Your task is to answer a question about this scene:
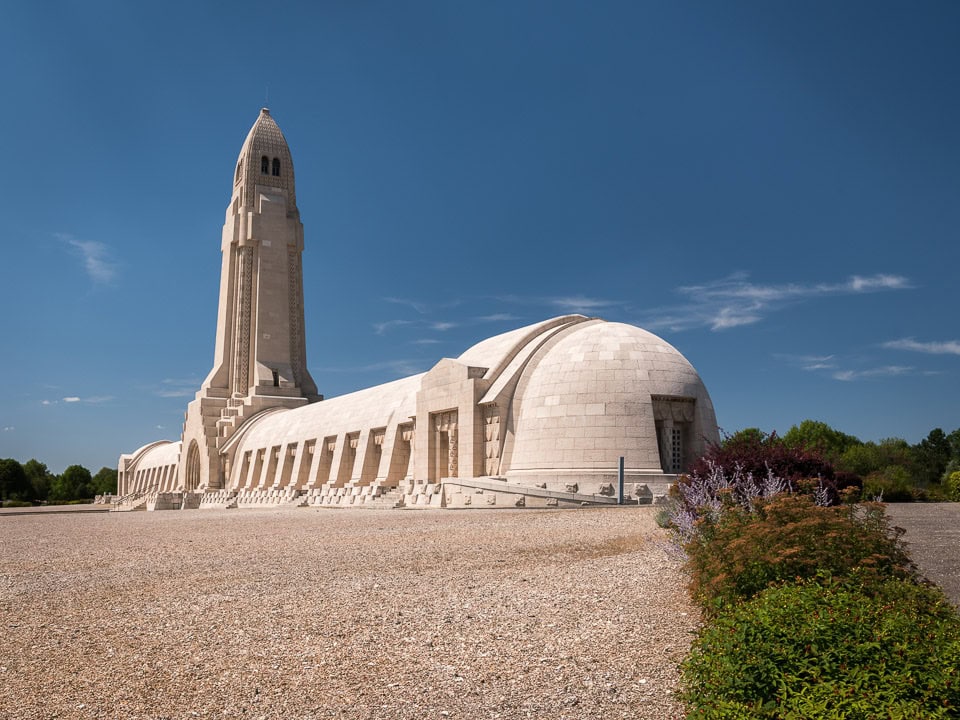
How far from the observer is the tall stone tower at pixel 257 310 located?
182ft

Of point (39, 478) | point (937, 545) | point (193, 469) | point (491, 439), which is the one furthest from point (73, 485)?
point (937, 545)

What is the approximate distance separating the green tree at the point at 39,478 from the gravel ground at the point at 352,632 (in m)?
98.8

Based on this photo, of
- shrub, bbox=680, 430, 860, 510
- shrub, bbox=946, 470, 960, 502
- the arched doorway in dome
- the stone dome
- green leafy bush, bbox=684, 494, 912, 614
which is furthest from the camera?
the arched doorway in dome

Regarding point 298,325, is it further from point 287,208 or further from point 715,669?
point 715,669

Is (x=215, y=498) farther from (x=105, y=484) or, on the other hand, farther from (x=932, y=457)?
(x=105, y=484)

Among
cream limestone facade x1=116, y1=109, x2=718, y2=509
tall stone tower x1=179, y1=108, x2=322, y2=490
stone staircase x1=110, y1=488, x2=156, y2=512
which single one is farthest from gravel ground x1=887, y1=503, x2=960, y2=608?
tall stone tower x1=179, y1=108, x2=322, y2=490

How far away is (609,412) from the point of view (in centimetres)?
2473

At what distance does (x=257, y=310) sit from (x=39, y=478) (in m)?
62.9

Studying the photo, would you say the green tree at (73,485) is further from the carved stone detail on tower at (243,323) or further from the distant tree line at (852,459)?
the distant tree line at (852,459)

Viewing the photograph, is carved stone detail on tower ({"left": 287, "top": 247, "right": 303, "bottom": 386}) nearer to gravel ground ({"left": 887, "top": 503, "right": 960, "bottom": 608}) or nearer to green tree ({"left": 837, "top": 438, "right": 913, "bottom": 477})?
green tree ({"left": 837, "top": 438, "right": 913, "bottom": 477})

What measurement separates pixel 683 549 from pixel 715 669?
4.42 metres

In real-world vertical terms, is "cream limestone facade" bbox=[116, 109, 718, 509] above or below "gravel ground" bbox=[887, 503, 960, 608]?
above

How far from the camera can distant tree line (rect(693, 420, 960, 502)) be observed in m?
14.4

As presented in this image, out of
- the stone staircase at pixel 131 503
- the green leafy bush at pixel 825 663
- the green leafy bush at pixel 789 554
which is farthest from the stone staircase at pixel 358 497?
the green leafy bush at pixel 825 663
